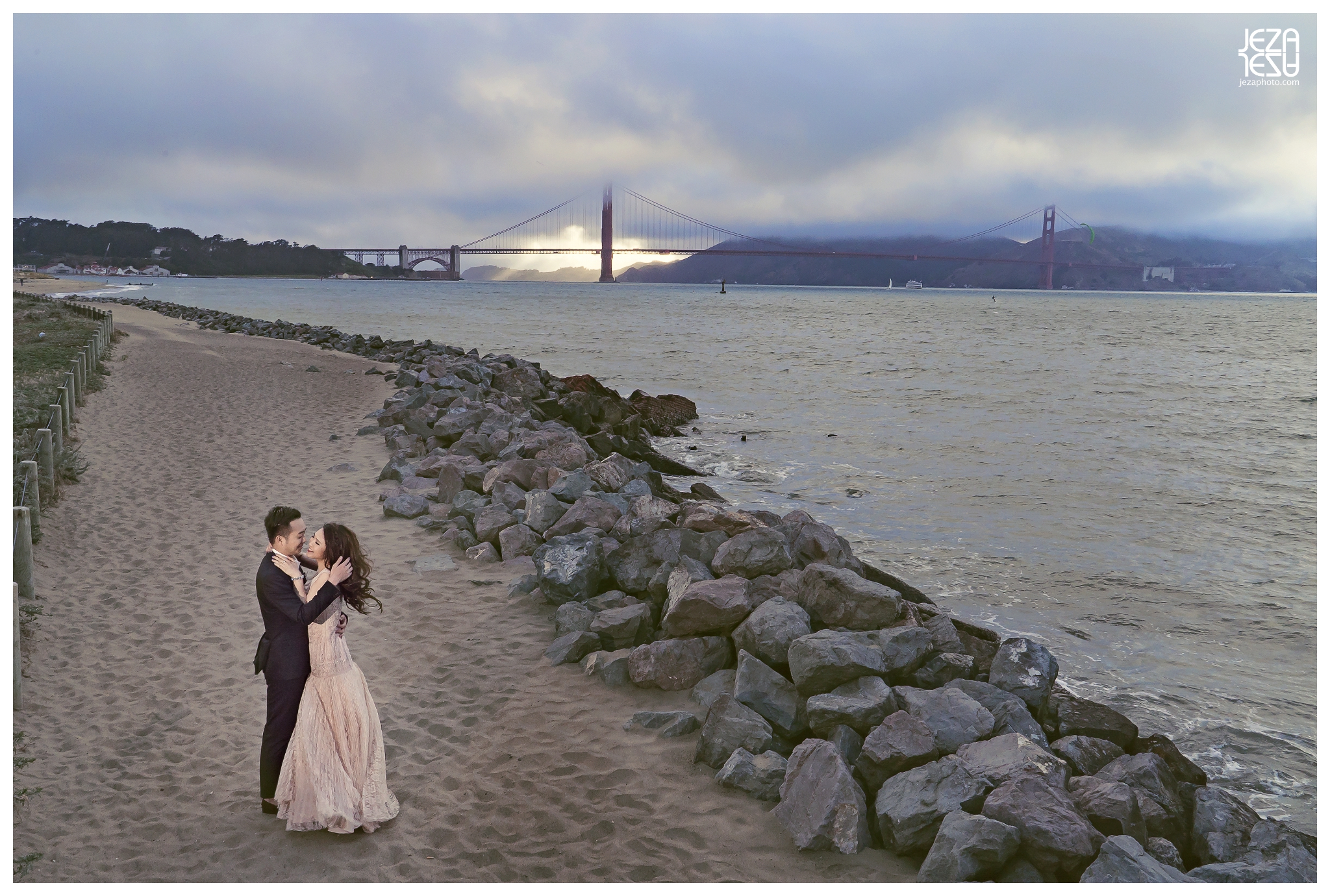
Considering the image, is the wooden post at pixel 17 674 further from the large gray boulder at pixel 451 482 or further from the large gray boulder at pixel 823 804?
the large gray boulder at pixel 451 482

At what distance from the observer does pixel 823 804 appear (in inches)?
167

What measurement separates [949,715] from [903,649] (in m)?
0.68

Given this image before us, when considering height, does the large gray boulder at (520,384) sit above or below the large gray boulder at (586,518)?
above

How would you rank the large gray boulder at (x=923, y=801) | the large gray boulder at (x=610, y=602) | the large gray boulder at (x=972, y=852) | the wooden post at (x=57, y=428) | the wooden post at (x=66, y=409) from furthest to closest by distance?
the wooden post at (x=66, y=409)
the wooden post at (x=57, y=428)
the large gray boulder at (x=610, y=602)
the large gray boulder at (x=923, y=801)
the large gray boulder at (x=972, y=852)

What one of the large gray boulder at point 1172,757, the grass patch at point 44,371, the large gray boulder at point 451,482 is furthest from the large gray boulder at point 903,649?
the grass patch at point 44,371

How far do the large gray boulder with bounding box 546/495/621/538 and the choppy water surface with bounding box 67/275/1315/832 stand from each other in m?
3.33

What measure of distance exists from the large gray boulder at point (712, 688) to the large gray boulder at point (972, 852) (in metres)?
1.75

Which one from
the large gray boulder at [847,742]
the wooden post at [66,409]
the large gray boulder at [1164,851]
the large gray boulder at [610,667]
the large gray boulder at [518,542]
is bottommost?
the large gray boulder at [1164,851]

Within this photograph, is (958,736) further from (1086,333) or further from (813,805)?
(1086,333)

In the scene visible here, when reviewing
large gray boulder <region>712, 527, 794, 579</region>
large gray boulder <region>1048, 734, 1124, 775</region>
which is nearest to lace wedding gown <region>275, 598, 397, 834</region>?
large gray boulder <region>712, 527, 794, 579</region>

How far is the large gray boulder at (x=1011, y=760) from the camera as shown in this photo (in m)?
4.26

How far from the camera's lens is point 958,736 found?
4.70m

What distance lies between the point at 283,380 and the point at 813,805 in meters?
18.9

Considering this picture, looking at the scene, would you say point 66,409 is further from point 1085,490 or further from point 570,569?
point 1085,490
